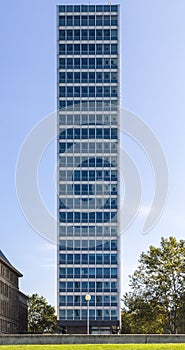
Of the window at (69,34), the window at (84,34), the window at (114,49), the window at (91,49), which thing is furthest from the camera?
the window at (114,49)

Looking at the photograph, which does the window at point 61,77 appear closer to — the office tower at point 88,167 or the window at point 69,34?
the office tower at point 88,167

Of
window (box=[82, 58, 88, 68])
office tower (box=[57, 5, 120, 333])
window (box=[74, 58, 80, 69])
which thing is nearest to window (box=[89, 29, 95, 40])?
office tower (box=[57, 5, 120, 333])

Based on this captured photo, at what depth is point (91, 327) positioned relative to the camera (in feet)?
442

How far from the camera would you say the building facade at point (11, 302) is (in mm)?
141250

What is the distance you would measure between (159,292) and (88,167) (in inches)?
1349

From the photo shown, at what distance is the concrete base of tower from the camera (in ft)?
441

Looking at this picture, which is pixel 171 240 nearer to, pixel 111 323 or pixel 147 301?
pixel 147 301

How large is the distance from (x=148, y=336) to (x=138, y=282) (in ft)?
197

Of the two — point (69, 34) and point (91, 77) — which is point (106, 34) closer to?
point (69, 34)

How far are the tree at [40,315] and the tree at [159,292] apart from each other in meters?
63.1

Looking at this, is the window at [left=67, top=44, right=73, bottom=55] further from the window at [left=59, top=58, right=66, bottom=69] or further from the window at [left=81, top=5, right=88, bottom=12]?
the window at [left=81, top=5, right=88, bottom=12]

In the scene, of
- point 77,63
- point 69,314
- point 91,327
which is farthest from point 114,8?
point 91,327

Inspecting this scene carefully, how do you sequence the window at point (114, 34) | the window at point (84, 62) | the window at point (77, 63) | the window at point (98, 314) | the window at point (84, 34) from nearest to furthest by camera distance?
the window at point (98, 314) < the window at point (77, 63) < the window at point (84, 62) < the window at point (84, 34) < the window at point (114, 34)

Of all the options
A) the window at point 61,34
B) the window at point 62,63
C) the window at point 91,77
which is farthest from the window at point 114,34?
the window at point 62,63
